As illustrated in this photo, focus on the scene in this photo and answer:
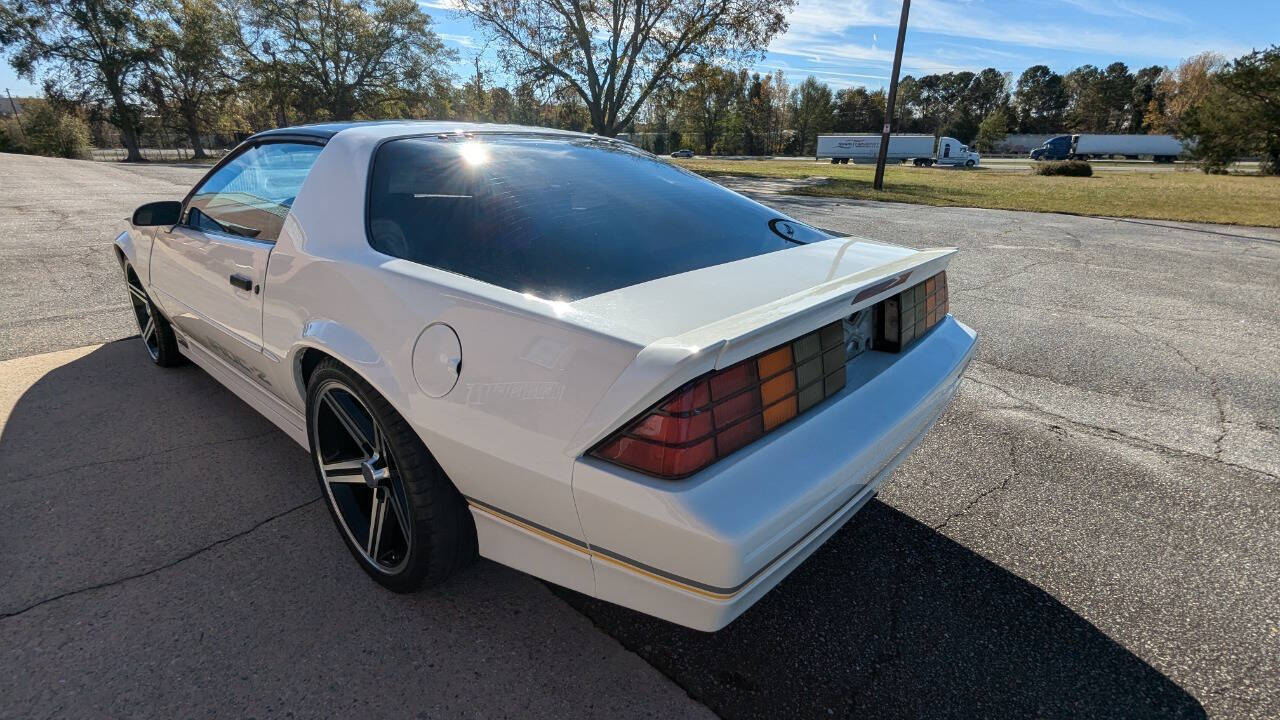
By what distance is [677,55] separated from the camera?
27812 mm

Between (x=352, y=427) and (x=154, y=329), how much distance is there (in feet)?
8.80

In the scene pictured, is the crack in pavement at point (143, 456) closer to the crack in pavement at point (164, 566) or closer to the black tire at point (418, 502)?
→ the crack in pavement at point (164, 566)

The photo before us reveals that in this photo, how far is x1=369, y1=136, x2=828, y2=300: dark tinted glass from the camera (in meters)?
1.75

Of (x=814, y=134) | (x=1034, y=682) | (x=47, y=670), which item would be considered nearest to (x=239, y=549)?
(x=47, y=670)

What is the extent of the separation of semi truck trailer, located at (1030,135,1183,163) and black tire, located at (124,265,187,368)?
234 feet

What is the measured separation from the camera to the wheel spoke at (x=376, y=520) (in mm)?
1961

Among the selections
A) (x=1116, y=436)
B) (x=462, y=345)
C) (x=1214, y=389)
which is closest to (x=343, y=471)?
(x=462, y=345)

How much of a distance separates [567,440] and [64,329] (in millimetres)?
5144

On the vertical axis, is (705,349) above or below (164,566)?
above

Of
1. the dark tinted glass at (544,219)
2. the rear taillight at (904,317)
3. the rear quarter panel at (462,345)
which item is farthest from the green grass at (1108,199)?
the rear quarter panel at (462,345)

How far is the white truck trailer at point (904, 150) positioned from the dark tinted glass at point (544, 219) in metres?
53.9

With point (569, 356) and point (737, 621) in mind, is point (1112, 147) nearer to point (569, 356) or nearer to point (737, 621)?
point (737, 621)

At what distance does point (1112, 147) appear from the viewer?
6262 cm

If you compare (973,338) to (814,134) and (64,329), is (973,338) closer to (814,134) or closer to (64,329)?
(64,329)
